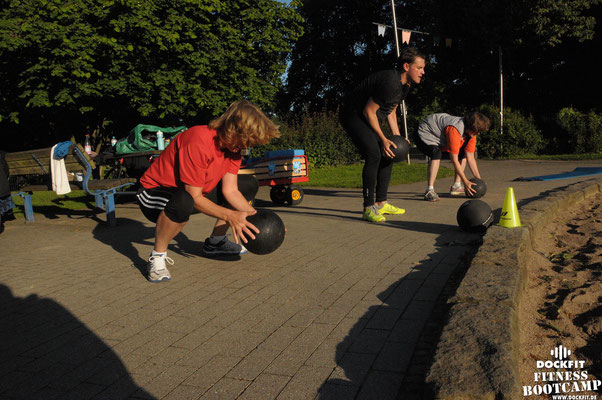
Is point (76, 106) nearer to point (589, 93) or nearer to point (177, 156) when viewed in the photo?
point (177, 156)

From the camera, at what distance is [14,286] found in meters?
4.44

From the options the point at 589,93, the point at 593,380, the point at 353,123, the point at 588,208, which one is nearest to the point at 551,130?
the point at 589,93

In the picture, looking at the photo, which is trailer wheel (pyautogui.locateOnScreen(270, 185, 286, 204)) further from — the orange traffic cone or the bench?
the orange traffic cone

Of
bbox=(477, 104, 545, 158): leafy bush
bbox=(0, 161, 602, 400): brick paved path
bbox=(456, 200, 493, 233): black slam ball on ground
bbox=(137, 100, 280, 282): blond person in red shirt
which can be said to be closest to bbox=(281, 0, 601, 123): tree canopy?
bbox=(477, 104, 545, 158): leafy bush

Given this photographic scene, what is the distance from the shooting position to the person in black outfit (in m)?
6.81

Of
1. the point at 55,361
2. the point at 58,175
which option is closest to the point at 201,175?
the point at 55,361

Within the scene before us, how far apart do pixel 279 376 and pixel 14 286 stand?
310 cm

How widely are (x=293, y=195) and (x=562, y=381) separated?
24.2ft

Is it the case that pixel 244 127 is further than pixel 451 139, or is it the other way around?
pixel 451 139

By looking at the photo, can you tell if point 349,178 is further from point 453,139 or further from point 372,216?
point 372,216

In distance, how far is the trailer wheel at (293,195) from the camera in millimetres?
9469

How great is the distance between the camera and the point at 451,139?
8.67 metres

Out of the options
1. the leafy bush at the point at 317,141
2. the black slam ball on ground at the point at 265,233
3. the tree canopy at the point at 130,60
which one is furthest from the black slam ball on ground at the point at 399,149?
the tree canopy at the point at 130,60

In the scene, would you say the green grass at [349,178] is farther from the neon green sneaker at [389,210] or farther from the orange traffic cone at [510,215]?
the orange traffic cone at [510,215]
